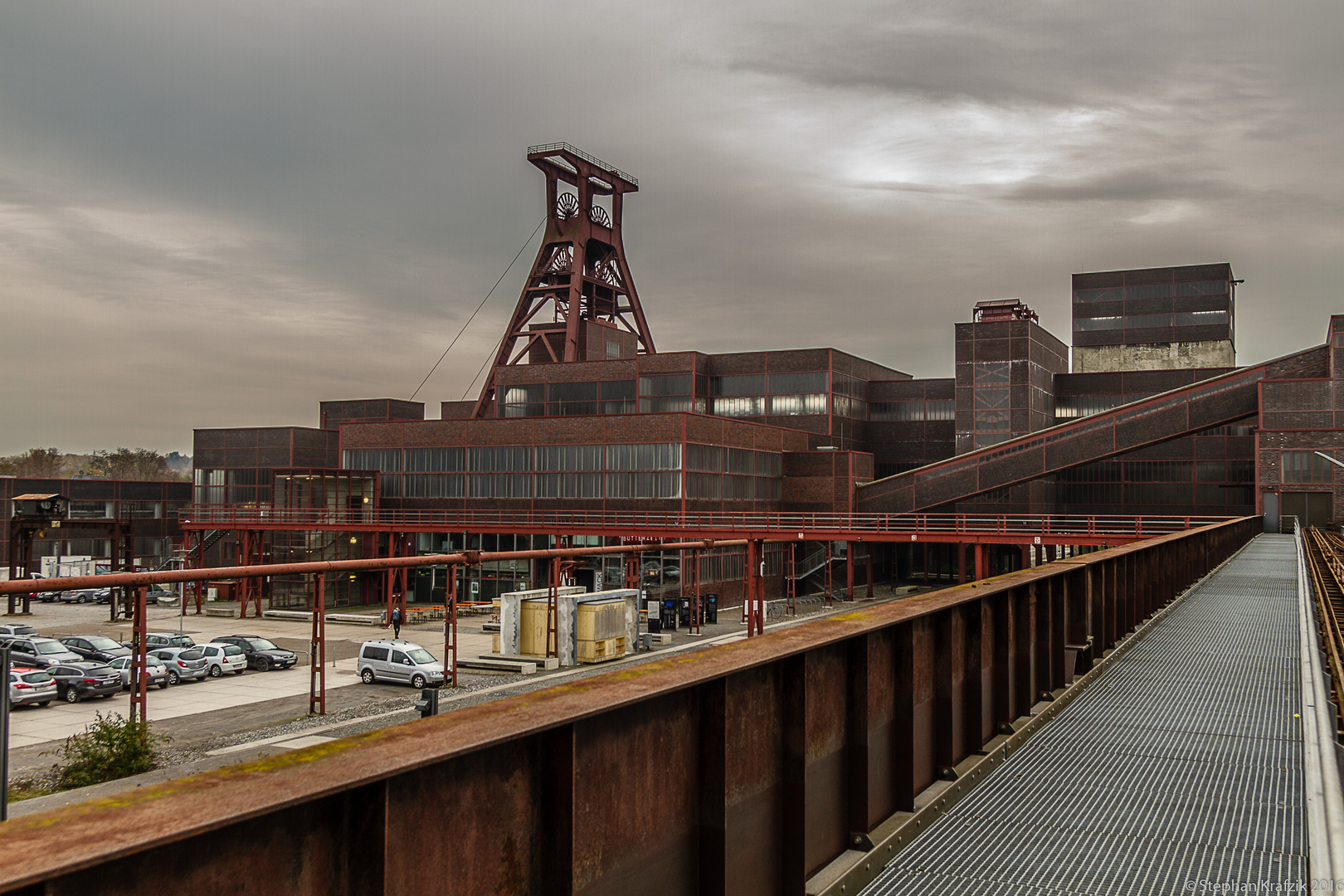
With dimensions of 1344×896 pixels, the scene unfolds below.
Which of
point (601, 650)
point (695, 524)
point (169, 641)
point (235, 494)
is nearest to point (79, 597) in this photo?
point (235, 494)

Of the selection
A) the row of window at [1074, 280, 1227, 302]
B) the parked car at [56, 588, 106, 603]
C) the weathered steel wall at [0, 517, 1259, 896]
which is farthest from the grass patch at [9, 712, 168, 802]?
the row of window at [1074, 280, 1227, 302]

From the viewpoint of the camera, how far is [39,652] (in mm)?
31500

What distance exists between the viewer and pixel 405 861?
304 centimetres

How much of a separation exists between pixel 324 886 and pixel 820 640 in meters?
3.14

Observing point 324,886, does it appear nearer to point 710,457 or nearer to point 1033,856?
point 1033,856

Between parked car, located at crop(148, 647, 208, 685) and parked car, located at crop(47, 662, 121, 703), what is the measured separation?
1.99 metres

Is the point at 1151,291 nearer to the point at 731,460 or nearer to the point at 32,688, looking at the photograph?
the point at 731,460

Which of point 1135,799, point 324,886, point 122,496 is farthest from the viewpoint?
point 122,496

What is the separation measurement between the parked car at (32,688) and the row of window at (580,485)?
31.1 m

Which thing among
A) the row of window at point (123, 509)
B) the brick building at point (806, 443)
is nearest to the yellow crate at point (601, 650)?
the brick building at point (806, 443)

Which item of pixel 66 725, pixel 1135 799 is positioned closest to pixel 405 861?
pixel 1135 799

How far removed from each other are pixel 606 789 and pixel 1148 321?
355ft

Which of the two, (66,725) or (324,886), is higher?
(324,886)

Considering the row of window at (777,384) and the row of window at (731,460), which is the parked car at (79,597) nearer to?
the row of window at (731,460)
